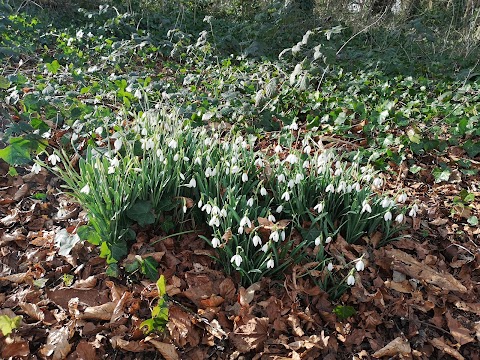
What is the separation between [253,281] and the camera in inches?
85.6

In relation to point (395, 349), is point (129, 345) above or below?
above

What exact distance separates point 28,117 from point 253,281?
2.04 m

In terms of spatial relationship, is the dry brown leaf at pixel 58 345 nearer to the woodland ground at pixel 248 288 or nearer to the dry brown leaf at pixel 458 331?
the woodland ground at pixel 248 288

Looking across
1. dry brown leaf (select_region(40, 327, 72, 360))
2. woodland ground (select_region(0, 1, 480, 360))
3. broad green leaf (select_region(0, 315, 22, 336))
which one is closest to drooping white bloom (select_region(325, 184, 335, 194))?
woodland ground (select_region(0, 1, 480, 360))

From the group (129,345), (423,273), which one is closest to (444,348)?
(423,273)

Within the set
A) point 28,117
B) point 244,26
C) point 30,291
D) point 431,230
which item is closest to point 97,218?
point 30,291

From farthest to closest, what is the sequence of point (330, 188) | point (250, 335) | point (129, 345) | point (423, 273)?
point (423, 273), point (330, 188), point (250, 335), point (129, 345)

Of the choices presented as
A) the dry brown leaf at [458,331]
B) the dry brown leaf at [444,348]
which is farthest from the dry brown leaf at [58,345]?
the dry brown leaf at [458,331]

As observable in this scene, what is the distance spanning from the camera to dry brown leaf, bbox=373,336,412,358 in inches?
77.8

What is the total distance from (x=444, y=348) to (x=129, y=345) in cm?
144

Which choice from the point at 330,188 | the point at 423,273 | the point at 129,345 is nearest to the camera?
the point at 129,345

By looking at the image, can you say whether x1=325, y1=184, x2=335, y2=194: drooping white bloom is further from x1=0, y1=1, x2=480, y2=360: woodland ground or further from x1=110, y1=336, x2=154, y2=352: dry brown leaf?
x1=110, y1=336, x2=154, y2=352: dry brown leaf

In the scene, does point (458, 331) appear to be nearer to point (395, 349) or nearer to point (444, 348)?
point (444, 348)

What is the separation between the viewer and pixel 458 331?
213cm
